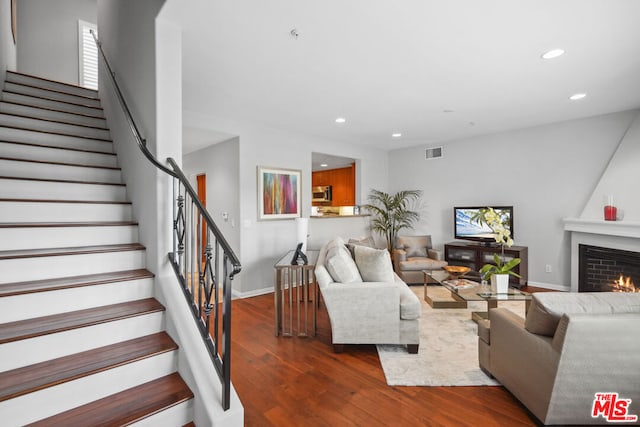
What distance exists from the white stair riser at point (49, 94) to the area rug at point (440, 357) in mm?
4432

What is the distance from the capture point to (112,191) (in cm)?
262

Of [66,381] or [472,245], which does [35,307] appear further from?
[472,245]

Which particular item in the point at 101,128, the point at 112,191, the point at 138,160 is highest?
the point at 101,128

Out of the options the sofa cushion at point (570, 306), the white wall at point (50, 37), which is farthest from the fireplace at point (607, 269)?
the white wall at point (50, 37)

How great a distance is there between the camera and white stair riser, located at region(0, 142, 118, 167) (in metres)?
2.50

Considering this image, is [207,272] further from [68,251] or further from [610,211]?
[610,211]

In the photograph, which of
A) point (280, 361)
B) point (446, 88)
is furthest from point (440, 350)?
point (446, 88)

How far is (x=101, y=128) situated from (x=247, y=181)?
1.91m

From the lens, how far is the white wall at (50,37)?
4723 millimetres

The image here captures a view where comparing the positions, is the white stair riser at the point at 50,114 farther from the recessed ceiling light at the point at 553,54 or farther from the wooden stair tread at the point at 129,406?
the recessed ceiling light at the point at 553,54

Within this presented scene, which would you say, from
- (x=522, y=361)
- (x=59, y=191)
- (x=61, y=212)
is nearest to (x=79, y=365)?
A: (x=61, y=212)

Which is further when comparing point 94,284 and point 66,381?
point 94,284

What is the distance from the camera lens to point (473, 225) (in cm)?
558

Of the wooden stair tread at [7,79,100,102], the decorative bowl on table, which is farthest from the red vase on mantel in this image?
the wooden stair tread at [7,79,100,102]
